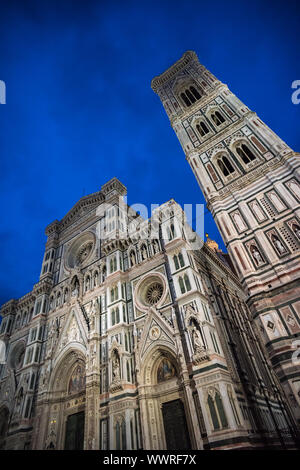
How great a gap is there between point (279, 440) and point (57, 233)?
27.2 metres

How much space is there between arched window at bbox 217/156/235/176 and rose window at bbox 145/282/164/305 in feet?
31.2

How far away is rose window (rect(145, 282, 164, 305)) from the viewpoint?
17953mm

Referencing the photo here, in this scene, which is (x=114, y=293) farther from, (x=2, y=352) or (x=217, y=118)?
(x=217, y=118)

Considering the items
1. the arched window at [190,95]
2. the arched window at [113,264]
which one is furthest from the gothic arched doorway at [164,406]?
the arched window at [190,95]

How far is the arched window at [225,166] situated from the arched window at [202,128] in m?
4.21

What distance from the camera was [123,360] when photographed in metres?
15.9

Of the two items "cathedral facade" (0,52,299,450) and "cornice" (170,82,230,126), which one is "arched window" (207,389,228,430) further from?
"cornice" (170,82,230,126)

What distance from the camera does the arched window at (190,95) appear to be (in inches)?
1122

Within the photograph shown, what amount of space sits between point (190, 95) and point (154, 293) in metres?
22.6

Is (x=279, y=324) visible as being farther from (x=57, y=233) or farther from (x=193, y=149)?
(x=57, y=233)

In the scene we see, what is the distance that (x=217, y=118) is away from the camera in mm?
23453

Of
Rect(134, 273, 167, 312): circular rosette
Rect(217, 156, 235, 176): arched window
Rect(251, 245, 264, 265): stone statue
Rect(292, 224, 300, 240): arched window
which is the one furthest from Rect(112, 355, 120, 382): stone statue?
Rect(217, 156, 235, 176): arched window
